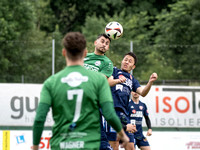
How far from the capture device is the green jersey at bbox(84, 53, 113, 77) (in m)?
6.57

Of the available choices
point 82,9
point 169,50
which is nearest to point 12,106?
point 169,50

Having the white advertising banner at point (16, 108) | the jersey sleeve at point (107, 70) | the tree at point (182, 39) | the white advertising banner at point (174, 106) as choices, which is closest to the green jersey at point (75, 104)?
the jersey sleeve at point (107, 70)

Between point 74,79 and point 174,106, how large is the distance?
11.0 meters

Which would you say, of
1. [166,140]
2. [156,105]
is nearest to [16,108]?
[156,105]

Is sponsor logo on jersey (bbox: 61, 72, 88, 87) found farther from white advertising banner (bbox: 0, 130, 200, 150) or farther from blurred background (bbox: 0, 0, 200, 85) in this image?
blurred background (bbox: 0, 0, 200, 85)

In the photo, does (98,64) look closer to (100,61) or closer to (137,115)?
(100,61)

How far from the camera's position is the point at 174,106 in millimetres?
14539

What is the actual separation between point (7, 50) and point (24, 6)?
10344mm

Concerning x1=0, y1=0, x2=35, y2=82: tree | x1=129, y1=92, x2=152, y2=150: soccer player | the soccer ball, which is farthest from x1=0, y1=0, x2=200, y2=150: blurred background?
the soccer ball

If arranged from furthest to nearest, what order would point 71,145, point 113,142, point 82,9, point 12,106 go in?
point 82,9
point 12,106
point 113,142
point 71,145

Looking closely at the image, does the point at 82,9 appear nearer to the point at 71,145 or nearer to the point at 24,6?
the point at 24,6

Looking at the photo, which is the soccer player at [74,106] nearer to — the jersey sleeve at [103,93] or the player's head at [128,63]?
the jersey sleeve at [103,93]

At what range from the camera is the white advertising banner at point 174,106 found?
567 inches

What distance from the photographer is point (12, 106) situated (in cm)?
1410
